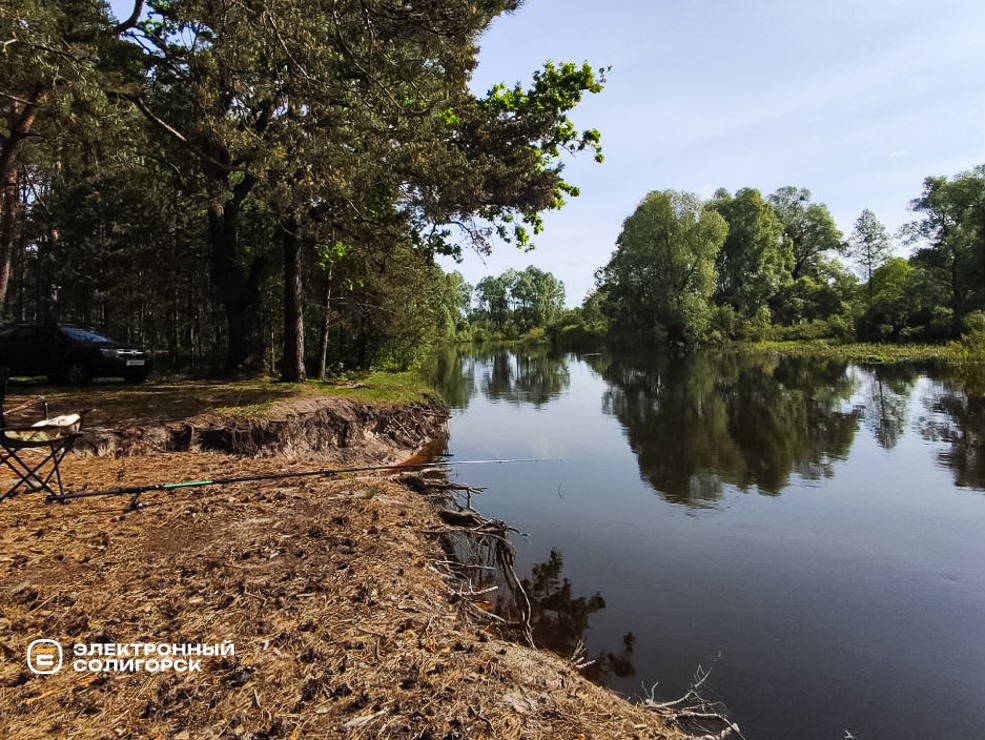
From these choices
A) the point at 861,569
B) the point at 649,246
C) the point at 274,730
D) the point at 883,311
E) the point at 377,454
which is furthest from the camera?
the point at 649,246

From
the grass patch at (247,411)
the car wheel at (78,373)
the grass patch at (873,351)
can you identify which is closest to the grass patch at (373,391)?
the grass patch at (247,411)

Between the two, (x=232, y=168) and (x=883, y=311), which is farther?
(x=883, y=311)

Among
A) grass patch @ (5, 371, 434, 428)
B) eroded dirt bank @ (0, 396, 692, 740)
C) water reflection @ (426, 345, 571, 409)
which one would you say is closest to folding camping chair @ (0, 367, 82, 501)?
eroded dirt bank @ (0, 396, 692, 740)

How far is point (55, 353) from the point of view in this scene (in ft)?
41.2

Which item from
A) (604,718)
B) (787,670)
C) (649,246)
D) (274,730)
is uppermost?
(649,246)

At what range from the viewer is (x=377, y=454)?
37.3 feet

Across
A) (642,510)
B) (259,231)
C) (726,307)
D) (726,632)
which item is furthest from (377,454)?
(726,307)

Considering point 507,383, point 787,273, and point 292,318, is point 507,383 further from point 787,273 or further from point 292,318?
point 787,273

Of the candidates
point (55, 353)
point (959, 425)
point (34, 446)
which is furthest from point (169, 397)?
point (959, 425)

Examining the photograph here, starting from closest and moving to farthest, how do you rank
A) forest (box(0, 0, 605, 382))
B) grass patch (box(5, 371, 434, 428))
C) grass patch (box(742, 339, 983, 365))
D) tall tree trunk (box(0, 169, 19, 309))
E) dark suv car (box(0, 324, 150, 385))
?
forest (box(0, 0, 605, 382)), grass patch (box(5, 371, 434, 428)), dark suv car (box(0, 324, 150, 385)), tall tree trunk (box(0, 169, 19, 309)), grass patch (box(742, 339, 983, 365))

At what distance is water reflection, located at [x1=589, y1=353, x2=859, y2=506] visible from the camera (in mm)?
11117

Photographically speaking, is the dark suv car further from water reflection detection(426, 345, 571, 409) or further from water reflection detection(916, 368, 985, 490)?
water reflection detection(916, 368, 985, 490)

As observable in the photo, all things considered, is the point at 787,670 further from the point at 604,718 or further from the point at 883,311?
the point at 883,311

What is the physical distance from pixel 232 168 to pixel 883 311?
4798 centimetres
